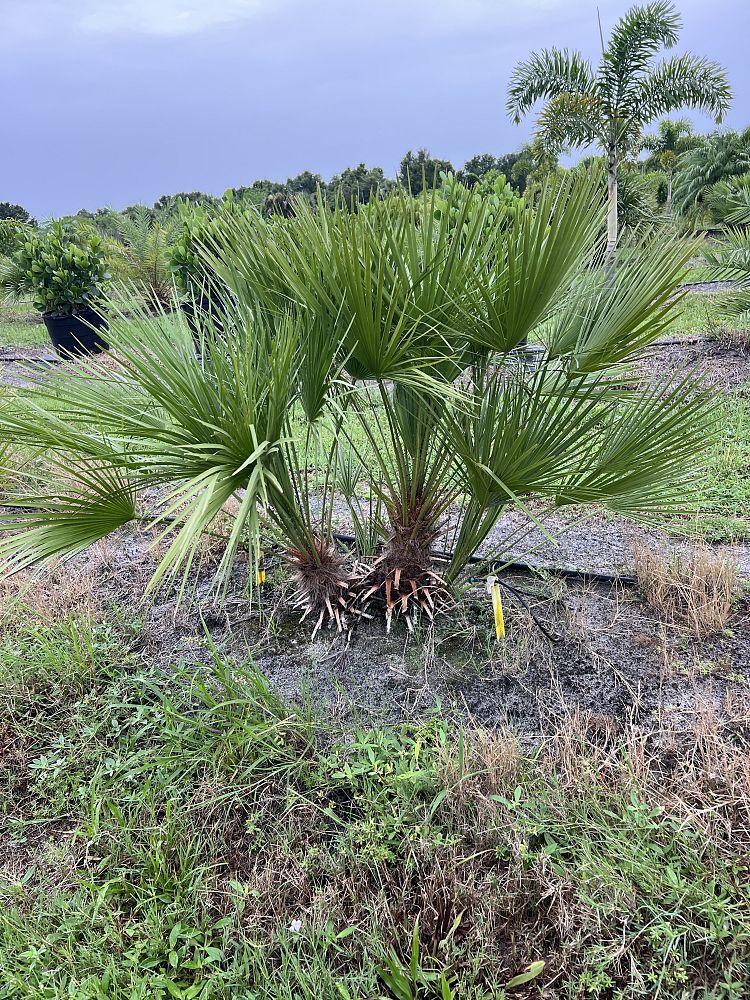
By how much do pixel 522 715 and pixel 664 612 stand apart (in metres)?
0.74

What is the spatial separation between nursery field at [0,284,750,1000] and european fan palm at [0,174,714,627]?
0.38 metres

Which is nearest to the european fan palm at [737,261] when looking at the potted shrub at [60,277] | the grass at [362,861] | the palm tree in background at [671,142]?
the grass at [362,861]

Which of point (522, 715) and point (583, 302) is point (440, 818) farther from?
point (583, 302)

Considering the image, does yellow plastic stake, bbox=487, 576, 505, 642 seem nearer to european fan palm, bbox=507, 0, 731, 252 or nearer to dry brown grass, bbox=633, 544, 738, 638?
dry brown grass, bbox=633, 544, 738, 638

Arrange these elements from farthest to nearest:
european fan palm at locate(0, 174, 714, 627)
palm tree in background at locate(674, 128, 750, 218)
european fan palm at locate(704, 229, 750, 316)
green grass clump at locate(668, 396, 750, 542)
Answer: palm tree in background at locate(674, 128, 750, 218) → european fan palm at locate(704, 229, 750, 316) → green grass clump at locate(668, 396, 750, 542) → european fan palm at locate(0, 174, 714, 627)

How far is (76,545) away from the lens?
1.74 meters

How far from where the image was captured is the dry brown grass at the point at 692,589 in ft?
7.20

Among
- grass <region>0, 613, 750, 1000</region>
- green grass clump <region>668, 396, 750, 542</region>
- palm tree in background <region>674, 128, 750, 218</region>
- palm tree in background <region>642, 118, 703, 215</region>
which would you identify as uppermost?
palm tree in background <region>642, 118, 703, 215</region>

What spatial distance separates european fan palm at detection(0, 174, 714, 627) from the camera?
5.31 ft

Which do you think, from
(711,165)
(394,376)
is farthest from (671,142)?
(394,376)

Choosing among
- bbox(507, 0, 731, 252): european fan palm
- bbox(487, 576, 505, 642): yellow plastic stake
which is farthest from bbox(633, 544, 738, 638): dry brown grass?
bbox(507, 0, 731, 252): european fan palm

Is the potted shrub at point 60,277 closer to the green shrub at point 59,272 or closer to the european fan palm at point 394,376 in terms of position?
the green shrub at point 59,272

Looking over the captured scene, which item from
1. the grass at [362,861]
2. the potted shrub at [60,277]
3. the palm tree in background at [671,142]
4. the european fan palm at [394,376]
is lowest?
the grass at [362,861]

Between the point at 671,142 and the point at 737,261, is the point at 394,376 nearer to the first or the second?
the point at 737,261
